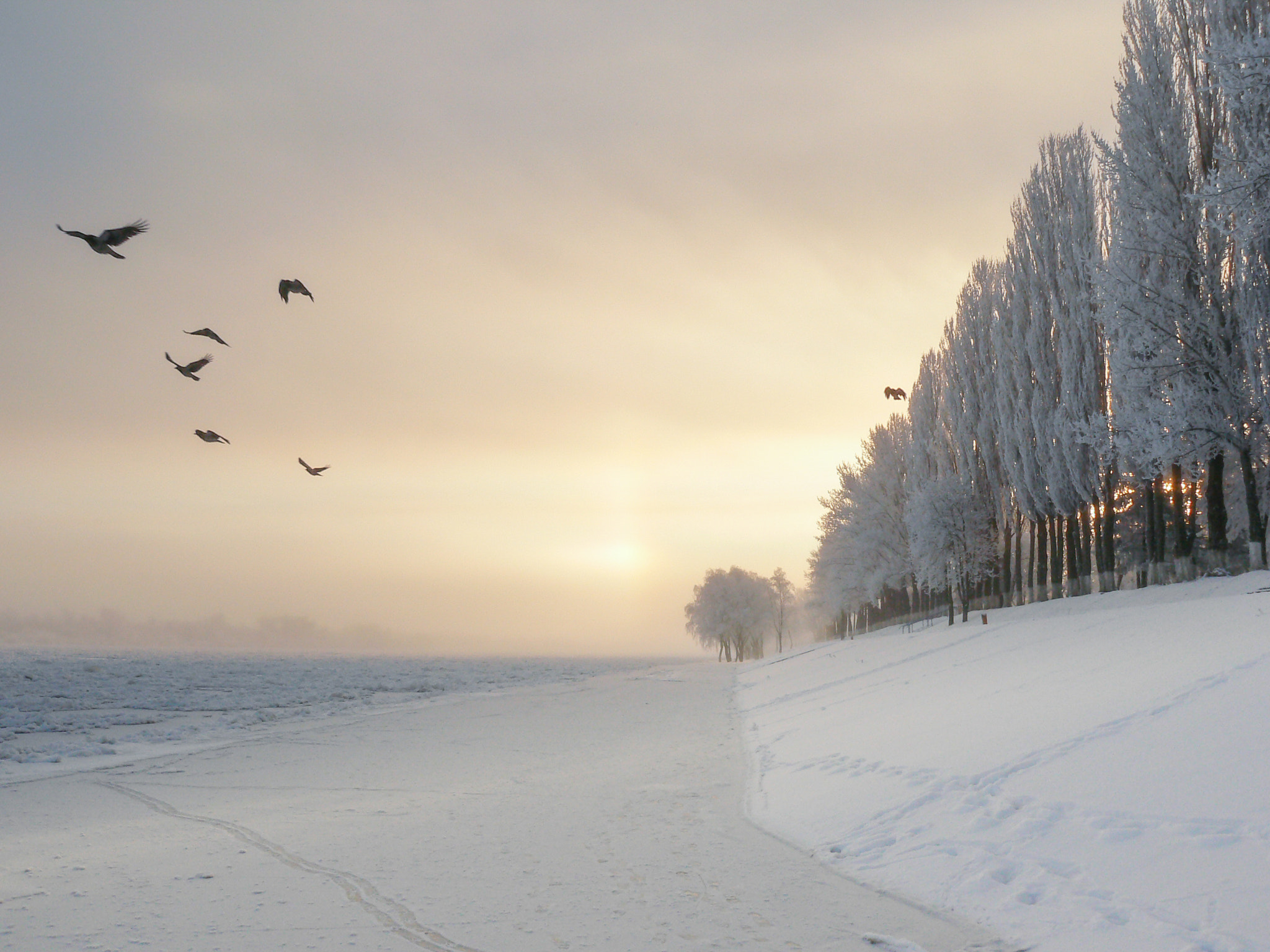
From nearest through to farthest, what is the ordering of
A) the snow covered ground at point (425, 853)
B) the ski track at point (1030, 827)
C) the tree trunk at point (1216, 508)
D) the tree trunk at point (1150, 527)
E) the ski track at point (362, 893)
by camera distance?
the ski track at point (1030, 827)
the ski track at point (362, 893)
the snow covered ground at point (425, 853)
the tree trunk at point (1216, 508)
the tree trunk at point (1150, 527)

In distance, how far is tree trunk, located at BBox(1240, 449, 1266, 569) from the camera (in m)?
21.6

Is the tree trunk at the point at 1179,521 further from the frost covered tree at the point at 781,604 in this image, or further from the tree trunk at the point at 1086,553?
the frost covered tree at the point at 781,604

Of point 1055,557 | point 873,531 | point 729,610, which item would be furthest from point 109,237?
point 729,610

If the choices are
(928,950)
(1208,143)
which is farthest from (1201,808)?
(1208,143)

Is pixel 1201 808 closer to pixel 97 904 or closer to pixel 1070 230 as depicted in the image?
pixel 97 904

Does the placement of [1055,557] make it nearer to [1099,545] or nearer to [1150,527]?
[1099,545]

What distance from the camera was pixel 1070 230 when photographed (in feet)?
114

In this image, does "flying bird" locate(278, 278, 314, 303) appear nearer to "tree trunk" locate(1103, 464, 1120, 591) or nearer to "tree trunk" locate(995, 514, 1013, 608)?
"tree trunk" locate(1103, 464, 1120, 591)

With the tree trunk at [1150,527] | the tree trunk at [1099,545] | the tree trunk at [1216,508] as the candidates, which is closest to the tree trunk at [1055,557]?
the tree trunk at [1099,545]

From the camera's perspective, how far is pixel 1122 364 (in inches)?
930

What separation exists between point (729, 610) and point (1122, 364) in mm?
70119

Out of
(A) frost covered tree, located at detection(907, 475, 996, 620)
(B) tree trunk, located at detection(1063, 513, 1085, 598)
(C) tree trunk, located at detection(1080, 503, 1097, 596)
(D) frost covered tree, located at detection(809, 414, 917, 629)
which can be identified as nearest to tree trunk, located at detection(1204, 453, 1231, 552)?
(C) tree trunk, located at detection(1080, 503, 1097, 596)

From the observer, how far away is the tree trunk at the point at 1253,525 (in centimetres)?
2159

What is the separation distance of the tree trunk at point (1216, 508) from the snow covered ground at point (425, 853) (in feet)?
48.7
